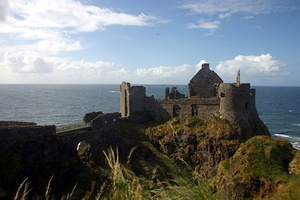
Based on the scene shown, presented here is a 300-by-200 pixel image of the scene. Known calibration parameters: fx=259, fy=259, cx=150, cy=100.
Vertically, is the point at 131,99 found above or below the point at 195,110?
above

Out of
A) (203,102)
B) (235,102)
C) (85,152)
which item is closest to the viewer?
(85,152)

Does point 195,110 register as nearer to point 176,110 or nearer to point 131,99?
point 176,110

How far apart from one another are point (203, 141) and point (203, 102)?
597 cm

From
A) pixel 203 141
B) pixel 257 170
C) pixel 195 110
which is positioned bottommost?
pixel 203 141

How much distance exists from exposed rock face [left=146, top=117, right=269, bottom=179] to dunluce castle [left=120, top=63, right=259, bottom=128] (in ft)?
4.67

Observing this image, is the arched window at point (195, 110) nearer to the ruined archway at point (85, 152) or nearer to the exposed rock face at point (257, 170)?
the exposed rock face at point (257, 170)

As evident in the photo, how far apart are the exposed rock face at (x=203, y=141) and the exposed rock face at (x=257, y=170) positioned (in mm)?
5406

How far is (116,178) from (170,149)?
1091 inches

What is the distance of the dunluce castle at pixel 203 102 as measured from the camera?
34.0 metres

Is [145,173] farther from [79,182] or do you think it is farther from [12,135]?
[12,135]

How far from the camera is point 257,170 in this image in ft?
71.1

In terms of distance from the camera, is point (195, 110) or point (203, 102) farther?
point (195, 110)

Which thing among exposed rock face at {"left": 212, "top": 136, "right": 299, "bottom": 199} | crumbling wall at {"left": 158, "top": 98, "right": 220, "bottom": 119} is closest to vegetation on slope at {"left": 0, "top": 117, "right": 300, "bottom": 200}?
exposed rock face at {"left": 212, "top": 136, "right": 299, "bottom": 199}

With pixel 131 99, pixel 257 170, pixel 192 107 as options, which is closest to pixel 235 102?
pixel 192 107
